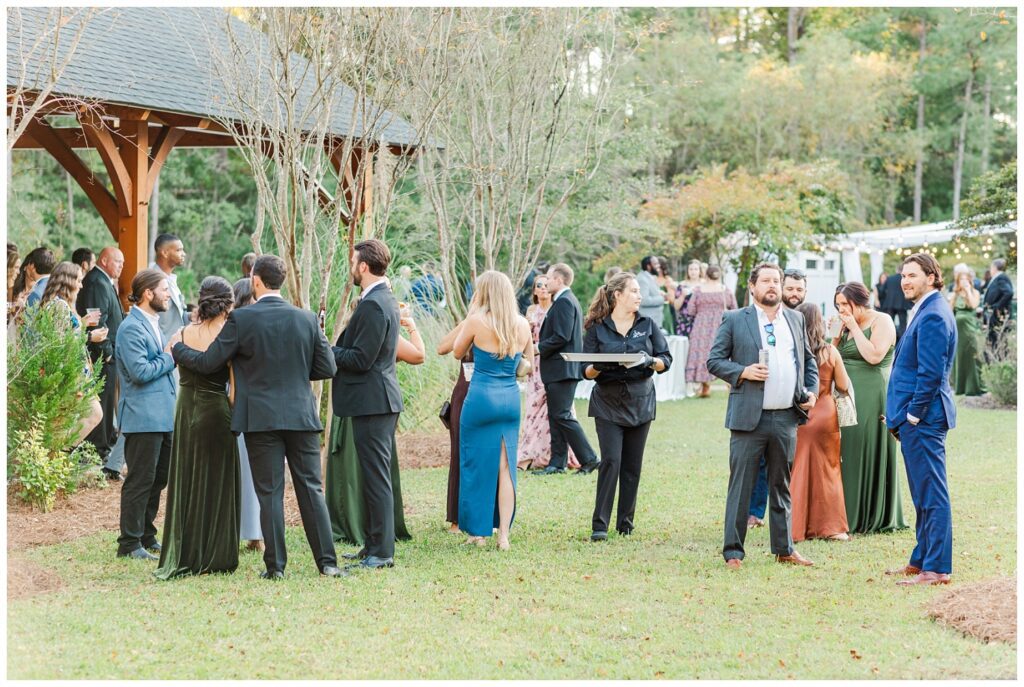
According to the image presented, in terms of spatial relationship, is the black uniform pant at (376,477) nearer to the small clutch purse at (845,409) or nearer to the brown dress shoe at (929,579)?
the brown dress shoe at (929,579)

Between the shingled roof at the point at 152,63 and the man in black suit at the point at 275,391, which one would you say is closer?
the man in black suit at the point at 275,391

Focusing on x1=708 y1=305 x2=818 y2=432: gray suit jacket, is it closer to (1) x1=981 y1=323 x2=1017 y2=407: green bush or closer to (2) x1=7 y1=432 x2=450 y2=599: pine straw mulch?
(2) x1=7 y1=432 x2=450 y2=599: pine straw mulch

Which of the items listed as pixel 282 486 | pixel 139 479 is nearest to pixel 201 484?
pixel 282 486

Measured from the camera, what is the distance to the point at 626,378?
327 inches

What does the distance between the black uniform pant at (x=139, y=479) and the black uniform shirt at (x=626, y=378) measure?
2875 mm

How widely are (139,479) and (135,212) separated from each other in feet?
17.7

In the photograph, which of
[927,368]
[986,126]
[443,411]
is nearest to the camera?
[927,368]

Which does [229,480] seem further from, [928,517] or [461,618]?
[928,517]

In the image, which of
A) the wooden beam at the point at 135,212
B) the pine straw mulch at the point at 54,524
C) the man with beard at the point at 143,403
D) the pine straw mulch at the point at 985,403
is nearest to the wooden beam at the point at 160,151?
the wooden beam at the point at 135,212

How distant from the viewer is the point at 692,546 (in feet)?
26.9

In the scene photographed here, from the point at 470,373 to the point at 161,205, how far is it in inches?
894

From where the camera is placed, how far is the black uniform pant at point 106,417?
1106 centimetres

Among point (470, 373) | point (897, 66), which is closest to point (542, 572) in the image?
point (470, 373)

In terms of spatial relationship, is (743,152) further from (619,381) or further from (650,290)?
(619,381)
